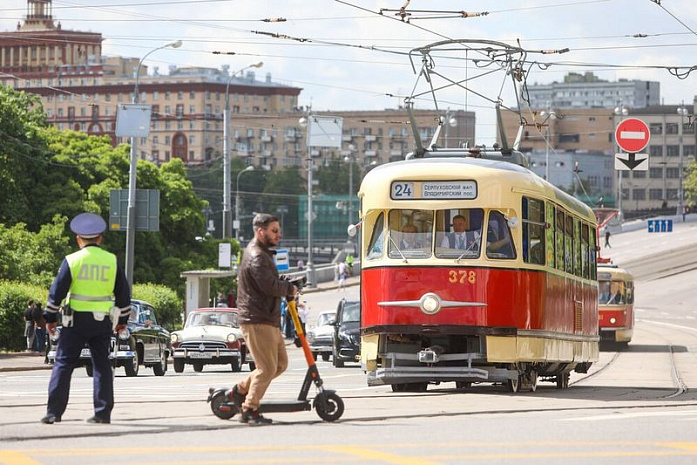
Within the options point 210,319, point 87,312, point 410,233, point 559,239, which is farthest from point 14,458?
point 210,319

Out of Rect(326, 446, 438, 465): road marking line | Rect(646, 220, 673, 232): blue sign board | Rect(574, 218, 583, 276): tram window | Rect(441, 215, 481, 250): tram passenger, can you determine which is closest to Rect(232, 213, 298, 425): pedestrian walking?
Rect(326, 446, 438, 465): road marking line

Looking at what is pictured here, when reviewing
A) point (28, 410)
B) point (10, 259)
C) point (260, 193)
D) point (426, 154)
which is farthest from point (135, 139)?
point (260, 193)

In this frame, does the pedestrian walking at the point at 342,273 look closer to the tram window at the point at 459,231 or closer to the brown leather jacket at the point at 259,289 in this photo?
the tram window at the point at 459,231

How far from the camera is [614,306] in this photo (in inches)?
1939

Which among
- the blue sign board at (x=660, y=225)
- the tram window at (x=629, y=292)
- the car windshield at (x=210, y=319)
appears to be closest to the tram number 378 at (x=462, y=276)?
the car windshield at (x=210, y=319)

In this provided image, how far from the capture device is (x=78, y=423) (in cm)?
1365

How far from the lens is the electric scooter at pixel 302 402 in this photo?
543 inches

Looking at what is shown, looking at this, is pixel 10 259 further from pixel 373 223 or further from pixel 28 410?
pixel 28 410

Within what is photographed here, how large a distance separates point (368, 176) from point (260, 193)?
547ft

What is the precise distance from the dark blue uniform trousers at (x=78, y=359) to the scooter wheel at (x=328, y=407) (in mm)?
1692

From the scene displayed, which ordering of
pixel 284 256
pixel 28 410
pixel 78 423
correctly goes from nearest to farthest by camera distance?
pixel 78 423 < pixel 28 410 < pixel 284 256

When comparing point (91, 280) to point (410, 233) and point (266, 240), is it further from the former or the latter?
point (410, 233)

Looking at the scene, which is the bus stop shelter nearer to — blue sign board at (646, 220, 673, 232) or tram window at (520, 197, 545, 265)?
tram window at (520, 197, 545, 265)

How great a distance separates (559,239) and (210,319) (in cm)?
1377
